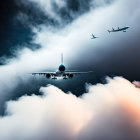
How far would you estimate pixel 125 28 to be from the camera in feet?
470

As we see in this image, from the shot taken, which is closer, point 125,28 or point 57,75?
point 57,75

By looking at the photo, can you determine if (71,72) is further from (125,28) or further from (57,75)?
(125,28)

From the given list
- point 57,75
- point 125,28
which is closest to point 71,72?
point 57,75

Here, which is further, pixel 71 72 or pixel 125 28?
pixel 125 28

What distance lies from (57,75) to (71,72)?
245 inches

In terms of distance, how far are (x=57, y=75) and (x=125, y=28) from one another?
84.1 metres

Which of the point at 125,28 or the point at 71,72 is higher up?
the point at 125,28

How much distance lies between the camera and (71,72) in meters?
81.3

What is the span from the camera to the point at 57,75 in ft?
257

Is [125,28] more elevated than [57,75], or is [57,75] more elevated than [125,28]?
[125,28]

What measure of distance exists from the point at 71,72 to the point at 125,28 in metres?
78.6
